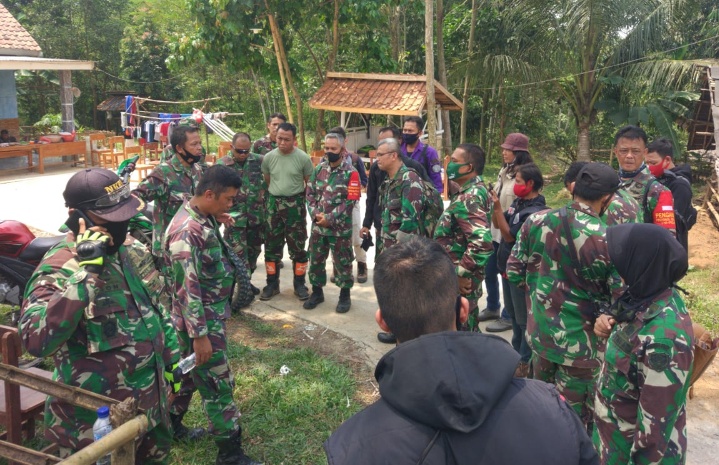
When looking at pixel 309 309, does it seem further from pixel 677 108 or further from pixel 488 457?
pixel 677 108

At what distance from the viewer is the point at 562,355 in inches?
136

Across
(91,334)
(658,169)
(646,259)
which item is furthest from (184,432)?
(658,169)

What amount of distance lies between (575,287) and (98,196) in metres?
2.56

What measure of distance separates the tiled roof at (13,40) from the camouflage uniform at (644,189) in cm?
1633

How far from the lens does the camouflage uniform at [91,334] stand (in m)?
2.54

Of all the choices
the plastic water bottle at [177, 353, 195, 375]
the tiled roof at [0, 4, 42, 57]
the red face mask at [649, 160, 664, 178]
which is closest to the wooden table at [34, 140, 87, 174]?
the tiled roof at [0, 4, 42, 57]

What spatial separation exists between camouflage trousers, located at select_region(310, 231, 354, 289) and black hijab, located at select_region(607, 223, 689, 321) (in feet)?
13.2

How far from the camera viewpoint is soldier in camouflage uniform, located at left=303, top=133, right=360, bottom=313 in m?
6.34

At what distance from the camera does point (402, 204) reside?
5.17 meters

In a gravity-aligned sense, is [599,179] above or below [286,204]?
above

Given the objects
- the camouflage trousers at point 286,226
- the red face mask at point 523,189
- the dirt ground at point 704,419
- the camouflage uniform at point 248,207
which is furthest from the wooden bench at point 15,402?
the dirt ground at point 704,419

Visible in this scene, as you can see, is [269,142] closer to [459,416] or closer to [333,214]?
[333,214]

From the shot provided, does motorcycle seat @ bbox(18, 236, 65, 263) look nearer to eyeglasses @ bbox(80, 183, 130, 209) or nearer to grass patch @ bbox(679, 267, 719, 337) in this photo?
eyeglasses @ bbox(80, 183, 130, 209)

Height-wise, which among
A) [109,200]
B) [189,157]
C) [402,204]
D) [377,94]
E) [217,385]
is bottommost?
[217,385]
